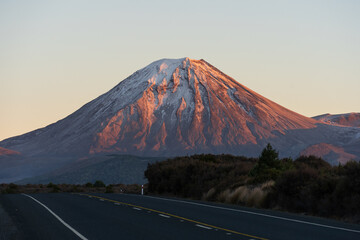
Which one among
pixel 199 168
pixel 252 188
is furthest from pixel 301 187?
pixel 199 168

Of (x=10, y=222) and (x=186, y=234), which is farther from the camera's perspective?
(x=10, y=222)

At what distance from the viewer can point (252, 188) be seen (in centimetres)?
2931

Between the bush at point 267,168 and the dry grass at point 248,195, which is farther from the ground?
the bush at point 267,168

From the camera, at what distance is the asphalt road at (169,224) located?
16547 millimetres

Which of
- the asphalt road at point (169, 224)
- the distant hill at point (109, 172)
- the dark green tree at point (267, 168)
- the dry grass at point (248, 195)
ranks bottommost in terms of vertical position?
the asphalt road at point (169, 224)

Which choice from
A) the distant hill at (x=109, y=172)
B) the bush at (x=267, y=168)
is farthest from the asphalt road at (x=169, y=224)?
the distant hill at (x=109, y=172)

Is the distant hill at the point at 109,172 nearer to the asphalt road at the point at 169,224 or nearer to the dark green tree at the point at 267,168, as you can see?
the dark green tree at the point at 267,168

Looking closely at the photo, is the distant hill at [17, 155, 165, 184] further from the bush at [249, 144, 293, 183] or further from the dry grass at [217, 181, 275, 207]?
the dry grass at [217, 181, 275, 207]

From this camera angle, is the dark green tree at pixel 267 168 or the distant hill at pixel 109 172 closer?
the dark green tree at pixel 267 168

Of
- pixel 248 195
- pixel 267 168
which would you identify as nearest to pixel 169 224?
pixel 248 195

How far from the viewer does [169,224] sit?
19016mm

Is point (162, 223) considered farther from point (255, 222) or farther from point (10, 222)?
point (10, 222)

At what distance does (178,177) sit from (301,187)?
48.4 feet

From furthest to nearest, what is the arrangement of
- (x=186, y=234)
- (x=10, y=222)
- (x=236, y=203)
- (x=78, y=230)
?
(x=236, y=203) < (x=10, y=222) < (x=78, y=230) < (x=186, y=234)
